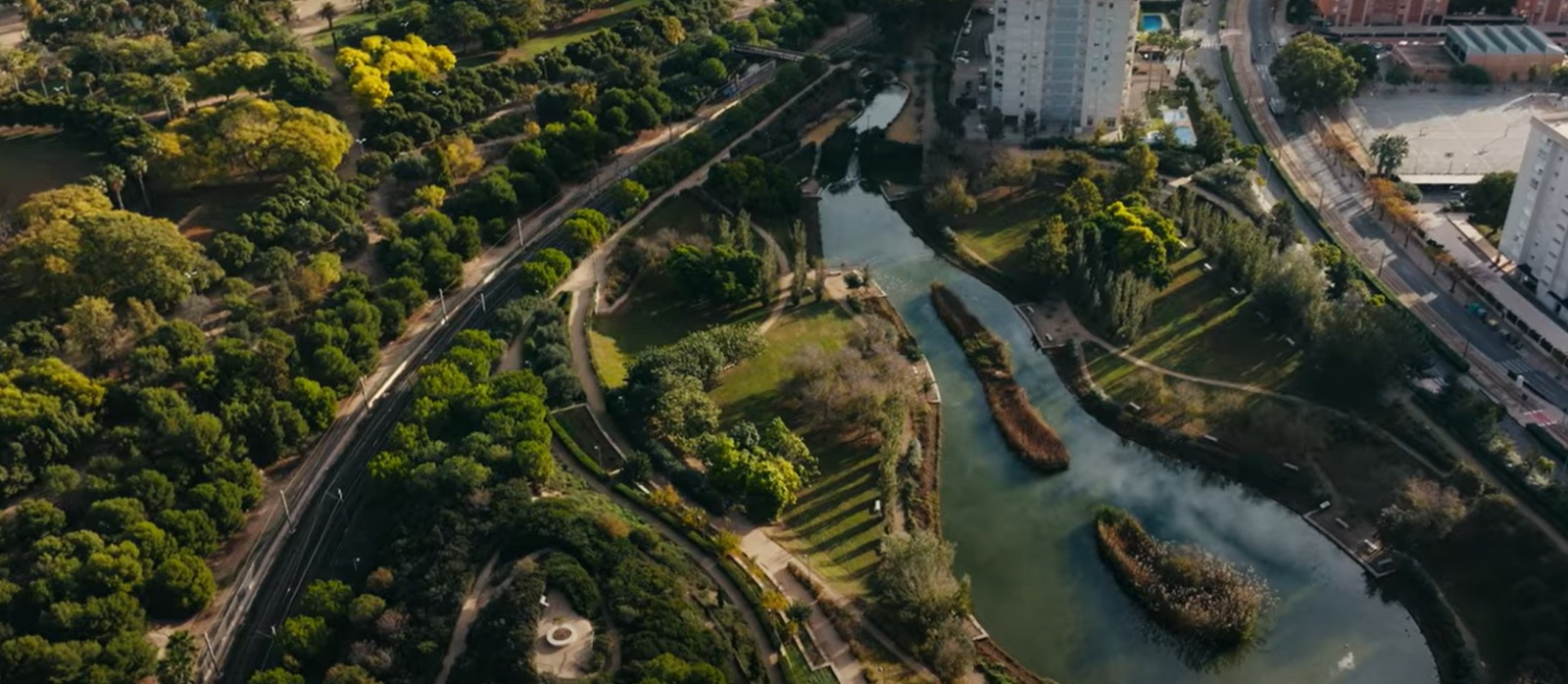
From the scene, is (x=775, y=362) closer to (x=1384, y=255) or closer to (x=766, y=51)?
(x=1384, y=255)

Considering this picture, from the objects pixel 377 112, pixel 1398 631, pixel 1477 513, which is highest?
pixel 377 112

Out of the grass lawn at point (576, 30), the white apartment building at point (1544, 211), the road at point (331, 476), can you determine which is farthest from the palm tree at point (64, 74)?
the white apartment building at point (1544, 211)

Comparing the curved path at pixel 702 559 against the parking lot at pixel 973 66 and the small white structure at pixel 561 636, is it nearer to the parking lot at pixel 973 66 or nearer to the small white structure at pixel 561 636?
the small white structure at pixel 561 636

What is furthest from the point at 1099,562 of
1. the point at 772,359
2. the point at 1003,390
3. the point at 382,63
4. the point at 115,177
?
the point at 382,63

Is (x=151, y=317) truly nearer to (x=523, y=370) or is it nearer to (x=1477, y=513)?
(x=523, y=370)

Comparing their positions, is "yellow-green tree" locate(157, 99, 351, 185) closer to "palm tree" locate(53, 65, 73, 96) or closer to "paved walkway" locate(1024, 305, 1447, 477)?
"palm tree" locate(53, 65, 73, 96)

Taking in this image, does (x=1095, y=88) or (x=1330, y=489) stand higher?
(x=1095, y=88)

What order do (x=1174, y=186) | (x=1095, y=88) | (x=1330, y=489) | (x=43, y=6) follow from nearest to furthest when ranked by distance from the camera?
(x=1330, y=489), (x=1174, y=186), (x=1095, y=88), (x=43, y=6)

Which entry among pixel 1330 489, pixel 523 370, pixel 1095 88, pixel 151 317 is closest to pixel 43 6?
pixel 151 317

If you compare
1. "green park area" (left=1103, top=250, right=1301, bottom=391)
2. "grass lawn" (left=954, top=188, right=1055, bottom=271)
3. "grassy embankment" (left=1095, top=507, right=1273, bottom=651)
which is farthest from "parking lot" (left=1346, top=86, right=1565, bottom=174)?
"grassy embankment" (left=1095, top=507, right=1273, bottom=651)
